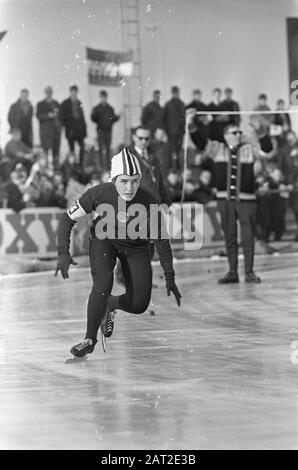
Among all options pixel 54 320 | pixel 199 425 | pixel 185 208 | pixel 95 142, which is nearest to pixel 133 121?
pixel 95 142

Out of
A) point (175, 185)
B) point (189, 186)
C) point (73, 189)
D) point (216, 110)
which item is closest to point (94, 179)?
point (73, 189)

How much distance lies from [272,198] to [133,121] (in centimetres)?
279

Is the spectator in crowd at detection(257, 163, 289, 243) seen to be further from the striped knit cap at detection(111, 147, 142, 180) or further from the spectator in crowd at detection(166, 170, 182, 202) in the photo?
the striped knit cap at detection(111, 147, 142, 180)

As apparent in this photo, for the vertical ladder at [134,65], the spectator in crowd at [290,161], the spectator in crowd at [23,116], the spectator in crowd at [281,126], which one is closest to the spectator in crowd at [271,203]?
the spectator in crowd at [290,161]

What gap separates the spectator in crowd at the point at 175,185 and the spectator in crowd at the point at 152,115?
0.76m

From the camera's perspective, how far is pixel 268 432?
20.8 ft

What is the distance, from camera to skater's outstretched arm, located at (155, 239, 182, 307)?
940cm

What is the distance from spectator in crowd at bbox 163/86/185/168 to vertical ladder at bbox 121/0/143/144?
77 centimetres

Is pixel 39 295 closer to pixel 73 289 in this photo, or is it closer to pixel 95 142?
pixel 73 289

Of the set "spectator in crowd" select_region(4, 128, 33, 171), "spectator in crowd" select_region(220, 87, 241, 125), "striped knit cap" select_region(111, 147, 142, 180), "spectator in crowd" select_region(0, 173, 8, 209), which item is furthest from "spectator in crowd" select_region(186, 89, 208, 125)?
"striped knit cap" select_region(111, 147, 142, 180)

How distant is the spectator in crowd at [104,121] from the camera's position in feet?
72.1

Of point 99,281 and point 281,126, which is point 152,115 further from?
point 99,281

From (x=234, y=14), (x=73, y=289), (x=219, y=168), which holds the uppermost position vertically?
(x=234, y=14)

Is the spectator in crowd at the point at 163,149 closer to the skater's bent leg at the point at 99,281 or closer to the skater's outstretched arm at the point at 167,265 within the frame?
the skater's outstretched arm at the point at 167,265
